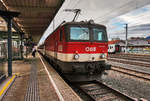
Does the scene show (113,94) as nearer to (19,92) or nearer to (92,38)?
Result: (92,38)

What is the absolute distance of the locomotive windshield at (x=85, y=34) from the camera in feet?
20.6

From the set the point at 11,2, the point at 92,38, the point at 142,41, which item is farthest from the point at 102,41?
the point at 142,41

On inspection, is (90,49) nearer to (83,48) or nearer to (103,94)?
(83,48)

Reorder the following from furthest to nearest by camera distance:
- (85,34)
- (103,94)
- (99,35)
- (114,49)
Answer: (114,49)
(99,35)
(85,34)
(103,94)

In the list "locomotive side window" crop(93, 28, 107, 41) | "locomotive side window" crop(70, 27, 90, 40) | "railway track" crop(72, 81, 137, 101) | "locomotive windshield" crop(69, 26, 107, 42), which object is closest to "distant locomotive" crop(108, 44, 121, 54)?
"locomotive side window" crop(93, 28, 107, 41)

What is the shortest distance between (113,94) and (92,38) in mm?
2783

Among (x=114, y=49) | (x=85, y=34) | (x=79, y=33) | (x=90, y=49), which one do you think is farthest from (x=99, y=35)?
(x=114, y=49)

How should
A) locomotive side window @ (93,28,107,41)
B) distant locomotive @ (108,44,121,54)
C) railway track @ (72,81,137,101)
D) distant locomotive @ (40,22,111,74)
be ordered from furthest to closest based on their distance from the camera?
distant locomotive @ (108,44,121,54) → locomotive side window @ (93,28,107,41) → distant locomotive @ (40,22,111,74) → railway track @ (72,81,137,101)

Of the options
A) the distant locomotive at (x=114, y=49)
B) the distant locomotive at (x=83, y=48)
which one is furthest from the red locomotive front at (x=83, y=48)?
the distant locomotive at (x=114, y=49)

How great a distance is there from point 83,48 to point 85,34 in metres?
0.72

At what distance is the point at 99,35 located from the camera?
267 inches

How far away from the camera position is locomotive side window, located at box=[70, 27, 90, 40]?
6249mm

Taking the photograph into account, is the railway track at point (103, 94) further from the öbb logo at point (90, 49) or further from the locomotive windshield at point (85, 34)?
the locomotive windshield at point (85, 34)

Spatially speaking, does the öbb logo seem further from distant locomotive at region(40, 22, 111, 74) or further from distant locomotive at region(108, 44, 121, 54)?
distant locomotive at region(108, 44, 121, 54)
